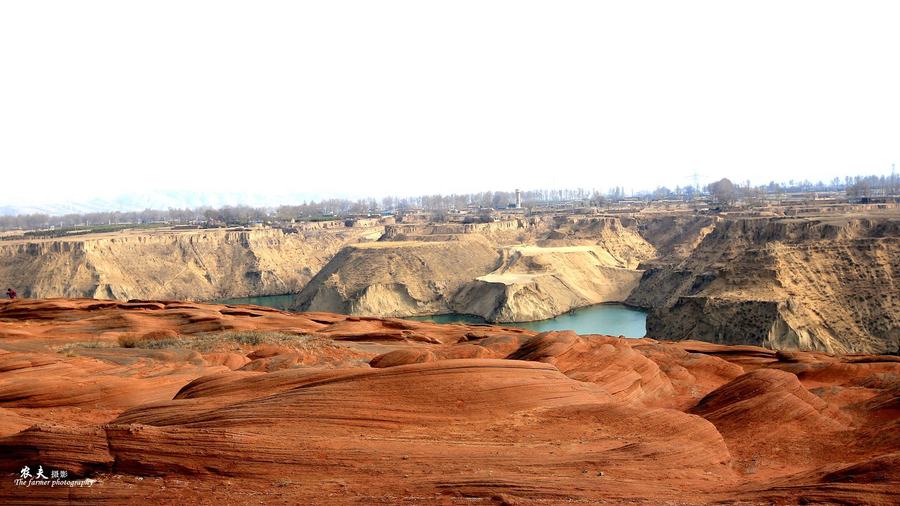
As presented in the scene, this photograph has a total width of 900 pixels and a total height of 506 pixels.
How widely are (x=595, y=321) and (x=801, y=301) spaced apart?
24.6 m

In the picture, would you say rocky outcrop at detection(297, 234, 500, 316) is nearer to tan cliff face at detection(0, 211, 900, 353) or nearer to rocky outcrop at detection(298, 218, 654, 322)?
rocky outcrop at detection(298, 218, 654, 322)

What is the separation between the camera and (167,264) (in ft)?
365

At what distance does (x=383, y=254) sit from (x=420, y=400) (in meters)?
82.7

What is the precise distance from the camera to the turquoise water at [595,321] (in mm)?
70519

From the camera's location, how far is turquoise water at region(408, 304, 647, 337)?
231 feet

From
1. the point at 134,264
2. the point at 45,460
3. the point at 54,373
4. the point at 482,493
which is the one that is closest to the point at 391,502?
the point at 482,493

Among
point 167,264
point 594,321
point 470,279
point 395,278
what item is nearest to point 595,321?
point 594,321

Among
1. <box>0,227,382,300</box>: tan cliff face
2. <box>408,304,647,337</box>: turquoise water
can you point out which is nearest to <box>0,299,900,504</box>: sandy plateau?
<box>408,304,647,337</box>: turquoise water

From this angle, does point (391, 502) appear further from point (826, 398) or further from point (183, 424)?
point (826, 398)

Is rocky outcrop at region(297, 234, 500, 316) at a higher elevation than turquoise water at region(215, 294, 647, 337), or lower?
higher

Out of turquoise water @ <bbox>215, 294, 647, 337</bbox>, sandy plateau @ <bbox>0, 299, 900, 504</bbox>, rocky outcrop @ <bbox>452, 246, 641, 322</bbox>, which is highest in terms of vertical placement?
sandy plateau @ <bbox>0, 299, 900, 504</bbox>

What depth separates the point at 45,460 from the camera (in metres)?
10.8

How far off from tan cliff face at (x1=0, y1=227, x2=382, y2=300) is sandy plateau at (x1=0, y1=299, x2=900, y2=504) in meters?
83.3

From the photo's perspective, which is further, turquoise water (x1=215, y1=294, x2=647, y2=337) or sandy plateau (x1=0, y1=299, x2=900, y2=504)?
turquoise water (x1=215, y1=294, x2=647, y2=337)
